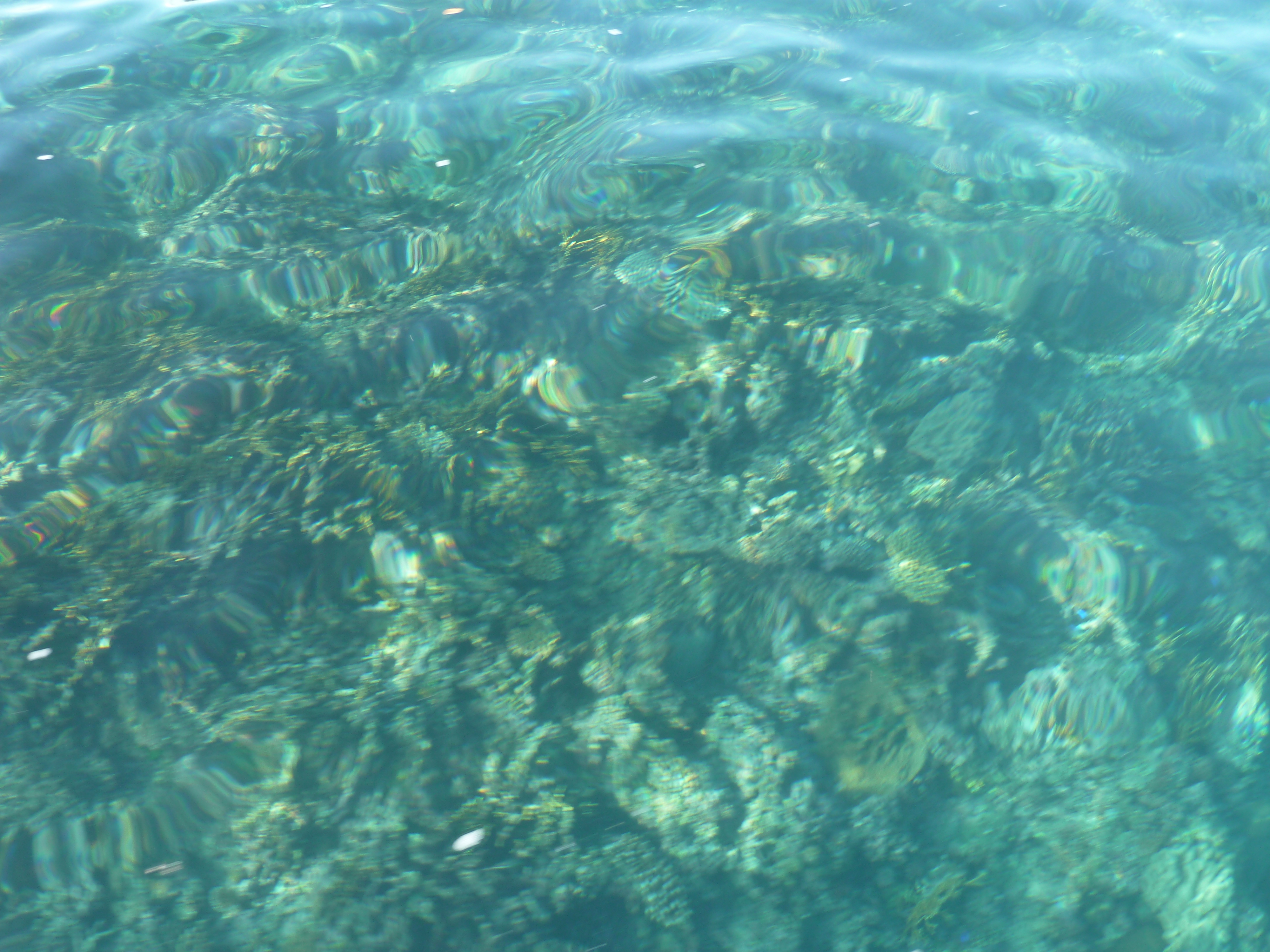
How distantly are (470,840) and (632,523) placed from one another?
0.85 meters

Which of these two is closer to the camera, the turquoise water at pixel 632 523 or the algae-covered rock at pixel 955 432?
the turquoise water at pixel 632 523

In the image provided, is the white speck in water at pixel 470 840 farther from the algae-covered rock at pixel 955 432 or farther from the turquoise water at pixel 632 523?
the algae-covered rock at pixel 955 432

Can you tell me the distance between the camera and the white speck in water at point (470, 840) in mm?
1724

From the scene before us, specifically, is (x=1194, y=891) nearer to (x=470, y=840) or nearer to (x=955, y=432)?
(x=955, y=432)

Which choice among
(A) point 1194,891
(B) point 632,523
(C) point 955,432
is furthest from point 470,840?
(C) point 955,432

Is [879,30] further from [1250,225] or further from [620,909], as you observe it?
[620,909]

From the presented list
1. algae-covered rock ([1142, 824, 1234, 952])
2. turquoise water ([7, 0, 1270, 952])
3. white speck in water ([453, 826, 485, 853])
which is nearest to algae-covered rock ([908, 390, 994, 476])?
turquoise water ([7, 0, 1270, 952])

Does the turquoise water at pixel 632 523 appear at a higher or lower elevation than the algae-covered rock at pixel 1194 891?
higher

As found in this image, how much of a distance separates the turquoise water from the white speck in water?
1 centimetres

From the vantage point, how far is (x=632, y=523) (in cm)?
224

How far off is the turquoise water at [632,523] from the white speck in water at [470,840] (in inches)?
0.5

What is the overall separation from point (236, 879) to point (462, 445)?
Answer: 116 centimetres

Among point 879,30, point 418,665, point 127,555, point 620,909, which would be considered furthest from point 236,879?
point 879,30

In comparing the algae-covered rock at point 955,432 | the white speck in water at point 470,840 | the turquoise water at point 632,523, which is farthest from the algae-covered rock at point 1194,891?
the white speck in water at point 470,840
